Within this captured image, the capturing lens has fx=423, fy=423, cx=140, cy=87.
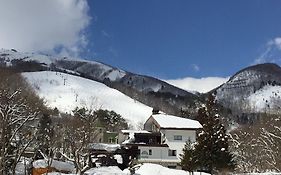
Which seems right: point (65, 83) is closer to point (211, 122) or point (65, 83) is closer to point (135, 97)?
point (135, 97)

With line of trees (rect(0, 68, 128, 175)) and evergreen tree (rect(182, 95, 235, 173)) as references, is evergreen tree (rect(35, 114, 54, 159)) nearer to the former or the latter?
line of trees (rect(0, 68, 128, 175))

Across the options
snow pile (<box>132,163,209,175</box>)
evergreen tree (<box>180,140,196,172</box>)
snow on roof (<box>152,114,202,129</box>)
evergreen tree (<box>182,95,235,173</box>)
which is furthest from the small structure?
evergreen tree (<box>182,95,235,173</box>)

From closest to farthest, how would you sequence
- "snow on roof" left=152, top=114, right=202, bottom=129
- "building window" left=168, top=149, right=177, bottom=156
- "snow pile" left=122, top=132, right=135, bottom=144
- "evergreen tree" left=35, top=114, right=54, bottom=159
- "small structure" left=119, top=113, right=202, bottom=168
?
"evergreen tree" left=35, top=114, right=54, bottom=159, "small structure" left=119, top=113, right=202, bottom=168, "building window" left=168, top=149, right=177, bottom=156, "snow pile" left=122, top=132, right=135, bottom=144, "snow on roof" left=152, top=114, right=202, bottom=129

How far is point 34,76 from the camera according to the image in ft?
577

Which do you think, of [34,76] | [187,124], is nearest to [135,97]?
[34,76]

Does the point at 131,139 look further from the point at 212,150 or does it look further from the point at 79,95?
the point at 79,95

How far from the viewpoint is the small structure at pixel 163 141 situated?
47062 millimetres

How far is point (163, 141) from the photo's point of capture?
48.2m

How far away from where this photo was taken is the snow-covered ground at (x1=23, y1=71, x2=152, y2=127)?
454 feet

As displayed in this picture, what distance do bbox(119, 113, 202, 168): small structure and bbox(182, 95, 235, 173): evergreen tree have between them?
44.2ft

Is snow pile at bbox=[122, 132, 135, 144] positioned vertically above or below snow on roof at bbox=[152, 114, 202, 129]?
below

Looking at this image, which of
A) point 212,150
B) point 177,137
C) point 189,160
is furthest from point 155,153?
point 212,150

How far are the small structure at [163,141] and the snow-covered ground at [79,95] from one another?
7547cm

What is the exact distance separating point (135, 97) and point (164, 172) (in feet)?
445
